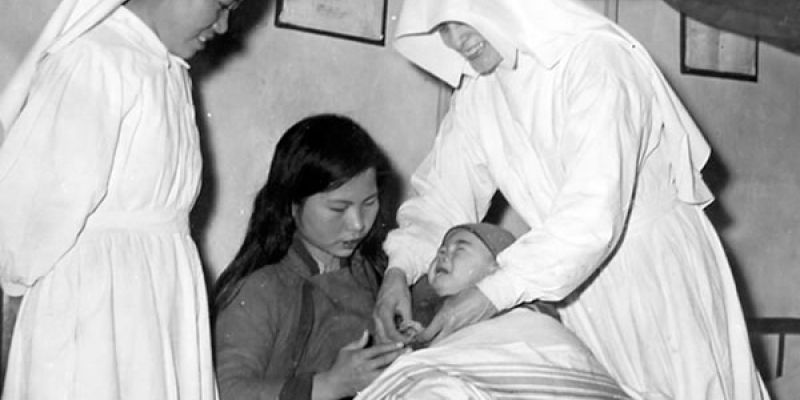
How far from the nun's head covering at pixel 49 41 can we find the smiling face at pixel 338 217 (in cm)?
54

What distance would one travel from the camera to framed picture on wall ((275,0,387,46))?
7.86 feet

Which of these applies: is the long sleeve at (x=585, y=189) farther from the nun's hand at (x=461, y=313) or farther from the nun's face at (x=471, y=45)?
the nun's face at (x=471, y=45)

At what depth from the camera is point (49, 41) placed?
1.73m

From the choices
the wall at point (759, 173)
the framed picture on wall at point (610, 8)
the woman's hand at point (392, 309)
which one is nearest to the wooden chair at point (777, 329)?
the wall at point (759, 173)

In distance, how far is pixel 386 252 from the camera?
2107mm

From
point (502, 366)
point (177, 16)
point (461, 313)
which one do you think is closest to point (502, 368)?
point (502, 366)

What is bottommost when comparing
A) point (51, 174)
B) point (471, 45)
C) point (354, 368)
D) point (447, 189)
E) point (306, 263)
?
point (354, 368)

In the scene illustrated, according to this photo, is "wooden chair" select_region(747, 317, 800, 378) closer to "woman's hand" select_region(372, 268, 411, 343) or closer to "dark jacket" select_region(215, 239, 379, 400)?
"dark jacket" select_region(215, 239, 379, 400)

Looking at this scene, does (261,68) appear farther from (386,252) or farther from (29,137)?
(29,137)

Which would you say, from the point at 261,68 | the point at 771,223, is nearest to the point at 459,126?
the point at 261,68

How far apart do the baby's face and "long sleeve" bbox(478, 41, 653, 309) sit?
0.14m

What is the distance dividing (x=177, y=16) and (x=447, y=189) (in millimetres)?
564

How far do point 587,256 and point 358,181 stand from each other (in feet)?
1.66

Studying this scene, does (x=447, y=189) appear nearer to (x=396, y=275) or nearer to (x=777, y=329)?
(x=396, y=275)
